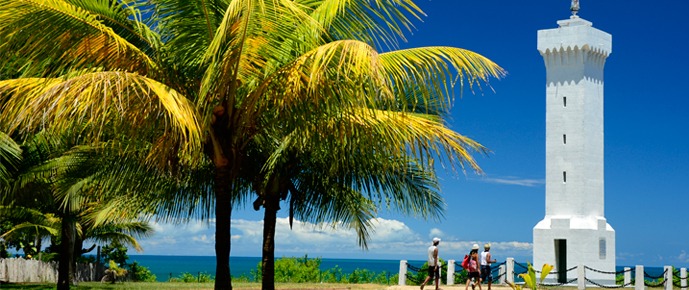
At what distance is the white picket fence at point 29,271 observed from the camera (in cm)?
4000

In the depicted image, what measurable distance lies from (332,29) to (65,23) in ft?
13.6

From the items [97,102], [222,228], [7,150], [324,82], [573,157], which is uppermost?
[573,157]

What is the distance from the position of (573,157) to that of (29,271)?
79.8 ft

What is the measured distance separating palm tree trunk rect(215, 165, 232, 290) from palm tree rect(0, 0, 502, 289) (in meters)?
0.02

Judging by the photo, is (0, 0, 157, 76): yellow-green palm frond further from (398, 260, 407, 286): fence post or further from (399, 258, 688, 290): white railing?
(399, 258, 688, 290): white railing

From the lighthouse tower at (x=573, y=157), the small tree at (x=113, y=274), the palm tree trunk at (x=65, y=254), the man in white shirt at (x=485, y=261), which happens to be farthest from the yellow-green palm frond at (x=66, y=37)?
the lighthouse tower at (x=573, y=157)

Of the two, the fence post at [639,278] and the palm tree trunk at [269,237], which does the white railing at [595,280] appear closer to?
the fence post at [639,278]

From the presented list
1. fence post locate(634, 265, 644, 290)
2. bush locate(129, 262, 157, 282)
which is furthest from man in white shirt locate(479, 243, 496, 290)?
bush locate(129, 262, 157, 282)

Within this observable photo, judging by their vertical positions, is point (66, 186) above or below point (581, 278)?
above

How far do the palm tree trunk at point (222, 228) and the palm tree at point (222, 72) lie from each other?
0.02m

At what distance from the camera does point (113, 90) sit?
12.5 meters

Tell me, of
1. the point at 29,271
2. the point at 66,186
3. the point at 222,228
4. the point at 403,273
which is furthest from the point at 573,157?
the point at 222,228

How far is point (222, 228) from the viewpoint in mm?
14023

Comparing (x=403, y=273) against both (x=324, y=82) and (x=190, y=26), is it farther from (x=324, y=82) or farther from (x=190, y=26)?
(x=324, y=82)
